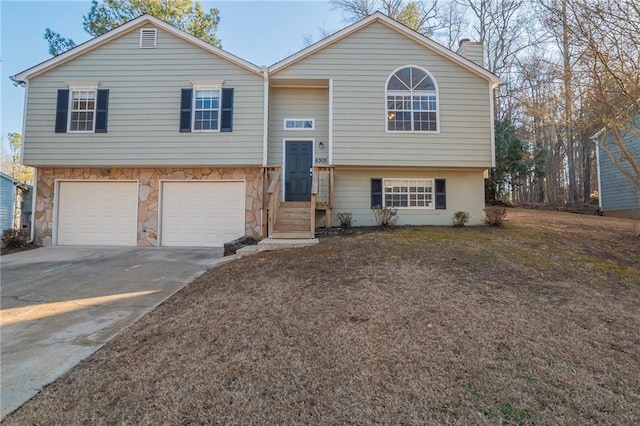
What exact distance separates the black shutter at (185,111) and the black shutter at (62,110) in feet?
11.4

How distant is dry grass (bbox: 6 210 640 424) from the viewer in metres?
2.34

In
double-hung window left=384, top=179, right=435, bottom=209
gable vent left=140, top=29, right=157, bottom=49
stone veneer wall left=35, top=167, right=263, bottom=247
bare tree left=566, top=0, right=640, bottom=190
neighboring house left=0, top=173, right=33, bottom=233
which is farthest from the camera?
neighboring house left=0, top=173, right=33, bottom=233

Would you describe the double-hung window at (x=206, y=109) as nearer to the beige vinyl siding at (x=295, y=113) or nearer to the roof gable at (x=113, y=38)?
the roof gable at (x=113, y=38)

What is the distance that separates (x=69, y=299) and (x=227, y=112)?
20.7 ft

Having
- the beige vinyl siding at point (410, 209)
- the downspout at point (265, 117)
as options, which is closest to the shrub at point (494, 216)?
the beige vinyl siding at point (410, 209)

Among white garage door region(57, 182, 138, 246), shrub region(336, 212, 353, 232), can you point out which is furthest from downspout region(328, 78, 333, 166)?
white garage door region(57, 182, 138, 246)

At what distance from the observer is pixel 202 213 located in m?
9.91

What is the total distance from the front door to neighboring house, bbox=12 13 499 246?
3cm

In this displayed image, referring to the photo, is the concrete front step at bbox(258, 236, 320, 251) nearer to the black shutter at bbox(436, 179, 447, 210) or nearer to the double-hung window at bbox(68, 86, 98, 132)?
the black shutter at bbox(436, 179, 447, 210)

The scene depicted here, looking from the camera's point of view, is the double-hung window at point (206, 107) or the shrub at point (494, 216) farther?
the double-hung window at point (206, 107)

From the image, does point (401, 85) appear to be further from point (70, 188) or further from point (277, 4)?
point (70, 188)

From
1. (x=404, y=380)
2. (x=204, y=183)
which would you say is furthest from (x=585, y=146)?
(x=404, y=380)

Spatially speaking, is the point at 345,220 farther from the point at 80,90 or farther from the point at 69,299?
the point at 80,90

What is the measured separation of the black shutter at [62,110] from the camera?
946 centimetres
